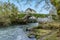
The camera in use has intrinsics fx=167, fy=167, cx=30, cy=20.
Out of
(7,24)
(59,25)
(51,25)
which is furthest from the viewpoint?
(7,24)

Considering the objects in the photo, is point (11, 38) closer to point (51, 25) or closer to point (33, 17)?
point (51, 25)

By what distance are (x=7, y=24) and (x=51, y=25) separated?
4347 millimetres

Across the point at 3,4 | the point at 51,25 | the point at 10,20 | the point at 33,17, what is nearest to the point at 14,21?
the point at 10,20

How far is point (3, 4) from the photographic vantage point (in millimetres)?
11406

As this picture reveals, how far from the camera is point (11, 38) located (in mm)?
8578

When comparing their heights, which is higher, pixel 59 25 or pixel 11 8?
pixel 11 8

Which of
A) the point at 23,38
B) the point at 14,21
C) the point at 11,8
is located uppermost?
the point at 11,8

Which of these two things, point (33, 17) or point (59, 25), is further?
point (33, 17)

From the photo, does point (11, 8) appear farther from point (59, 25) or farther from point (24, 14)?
point (59, 25)

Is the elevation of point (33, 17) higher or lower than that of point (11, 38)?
higher

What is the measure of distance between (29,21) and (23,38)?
17.9 feet

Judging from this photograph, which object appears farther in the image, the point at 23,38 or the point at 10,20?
the point at 10,20

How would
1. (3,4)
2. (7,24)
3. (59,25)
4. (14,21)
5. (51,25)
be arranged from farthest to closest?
(14,21) < (7,24) < (3,4) < (51,25) < (59,25)

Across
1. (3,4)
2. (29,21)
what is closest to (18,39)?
(3,4)
